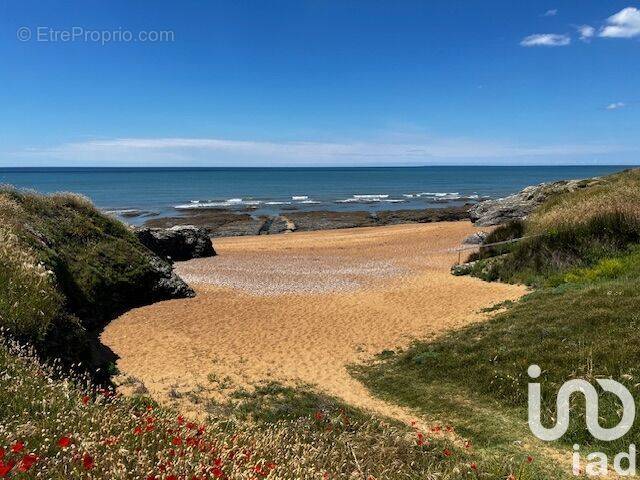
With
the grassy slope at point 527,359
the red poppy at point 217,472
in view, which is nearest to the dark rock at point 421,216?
the grassy slope at point 527,359

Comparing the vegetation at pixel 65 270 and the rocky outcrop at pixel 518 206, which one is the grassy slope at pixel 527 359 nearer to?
the vegetation at pixel 65 270

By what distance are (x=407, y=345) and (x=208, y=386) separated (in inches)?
228

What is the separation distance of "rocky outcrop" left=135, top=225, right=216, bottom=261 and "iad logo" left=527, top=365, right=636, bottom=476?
977 inches

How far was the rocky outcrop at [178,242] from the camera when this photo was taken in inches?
1166

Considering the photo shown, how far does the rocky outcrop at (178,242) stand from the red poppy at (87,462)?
26.3m

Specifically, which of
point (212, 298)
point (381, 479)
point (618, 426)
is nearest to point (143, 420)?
point (381, 479)

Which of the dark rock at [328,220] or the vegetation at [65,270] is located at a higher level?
the vegetation at [65,270]

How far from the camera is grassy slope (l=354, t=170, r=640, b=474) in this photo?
8.03m

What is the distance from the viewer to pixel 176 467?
4.04 meters

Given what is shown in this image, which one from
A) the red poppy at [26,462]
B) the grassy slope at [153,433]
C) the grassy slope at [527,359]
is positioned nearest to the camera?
the red poppy at [26,462]

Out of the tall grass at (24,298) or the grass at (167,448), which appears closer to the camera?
the grass at (167,448)

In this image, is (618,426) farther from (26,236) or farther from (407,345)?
(26,236)

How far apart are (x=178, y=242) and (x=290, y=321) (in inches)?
662

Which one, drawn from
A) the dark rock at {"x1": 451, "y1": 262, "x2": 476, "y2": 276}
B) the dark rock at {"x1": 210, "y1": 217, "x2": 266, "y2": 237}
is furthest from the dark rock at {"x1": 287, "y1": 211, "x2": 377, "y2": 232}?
the dark rock at {"x1": 451, "y1": 262, "x2": 476, "y2": 276}
